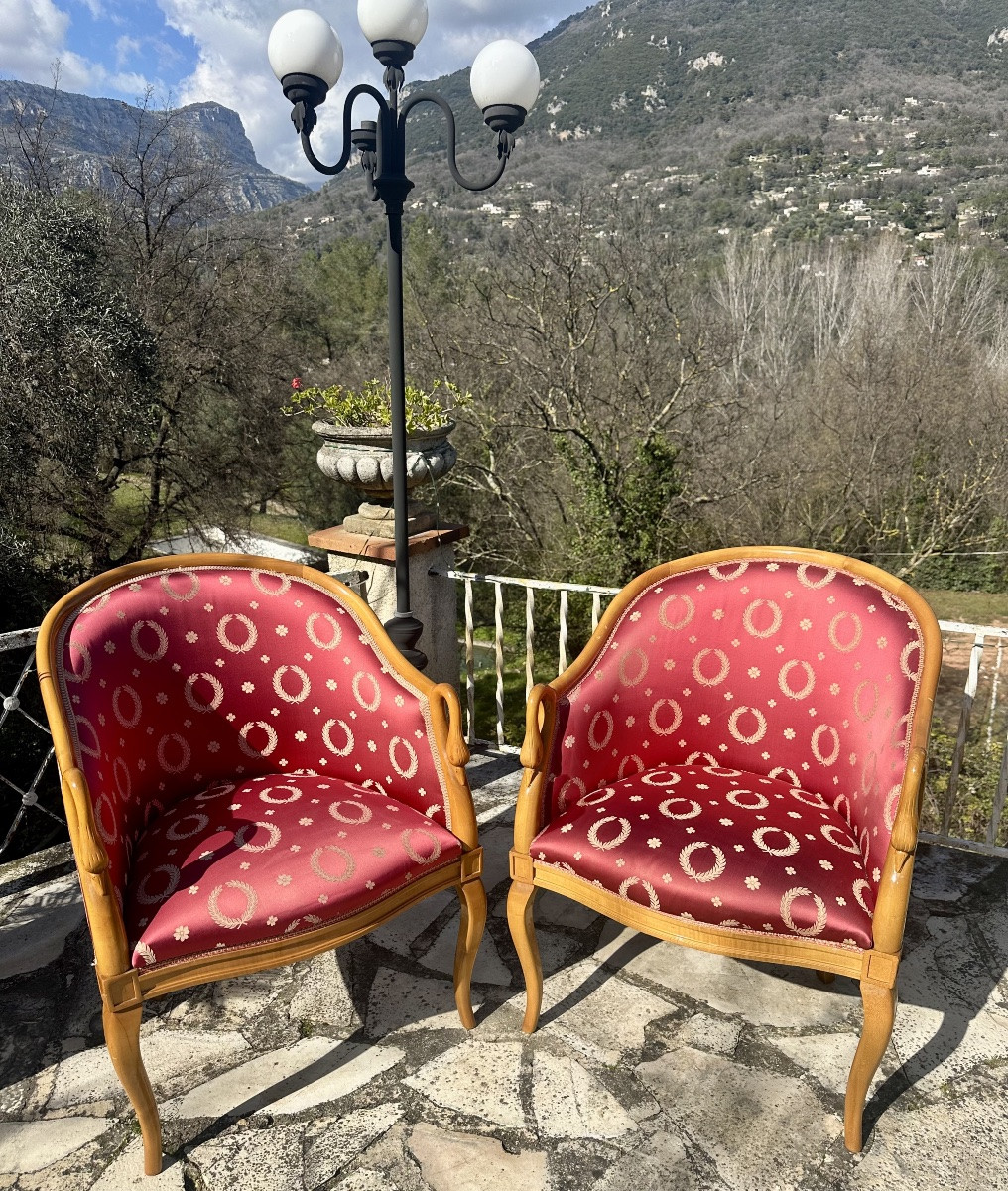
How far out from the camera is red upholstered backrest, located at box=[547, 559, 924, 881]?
5.29 ft

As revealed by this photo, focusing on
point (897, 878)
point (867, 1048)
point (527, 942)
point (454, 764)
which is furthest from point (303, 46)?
point (867, 1048)

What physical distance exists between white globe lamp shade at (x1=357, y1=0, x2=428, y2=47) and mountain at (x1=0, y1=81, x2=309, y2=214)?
28.0 ft

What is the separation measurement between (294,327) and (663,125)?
22.9 meters

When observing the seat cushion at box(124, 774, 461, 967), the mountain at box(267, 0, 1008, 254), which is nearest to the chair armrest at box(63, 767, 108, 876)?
the seat cushion at box(124, 774, 461, 967)

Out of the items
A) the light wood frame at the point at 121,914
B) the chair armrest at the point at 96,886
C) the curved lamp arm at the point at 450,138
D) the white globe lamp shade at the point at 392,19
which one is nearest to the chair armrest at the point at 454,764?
the light wood frame at the point at 121,914

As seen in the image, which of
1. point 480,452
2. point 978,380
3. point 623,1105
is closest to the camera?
point 623,1105

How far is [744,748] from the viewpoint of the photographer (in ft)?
6.02

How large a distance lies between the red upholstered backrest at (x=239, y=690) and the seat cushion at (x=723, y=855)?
1.05 ft

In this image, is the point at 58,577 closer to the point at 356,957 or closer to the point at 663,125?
the point at 356,957

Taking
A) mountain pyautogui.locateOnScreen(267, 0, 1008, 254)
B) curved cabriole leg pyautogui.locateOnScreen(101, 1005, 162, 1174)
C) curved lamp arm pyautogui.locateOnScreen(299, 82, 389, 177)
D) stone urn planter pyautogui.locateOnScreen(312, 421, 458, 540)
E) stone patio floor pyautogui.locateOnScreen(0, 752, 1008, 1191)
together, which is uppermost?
mountain pyautogui.locateOnScreen(267, 0, 1008, 254)

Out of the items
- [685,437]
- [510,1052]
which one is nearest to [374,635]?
[510,1052]

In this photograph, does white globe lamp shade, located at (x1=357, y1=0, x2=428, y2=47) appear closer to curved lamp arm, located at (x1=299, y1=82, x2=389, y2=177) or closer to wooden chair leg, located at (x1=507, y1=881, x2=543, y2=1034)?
curved lamp arm, located at (x1=299, y1=82, x2=389, y2=177)

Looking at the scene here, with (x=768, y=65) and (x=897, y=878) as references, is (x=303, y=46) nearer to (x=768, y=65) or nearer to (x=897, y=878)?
(x=897, y=878)

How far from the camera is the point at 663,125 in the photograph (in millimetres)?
29922
